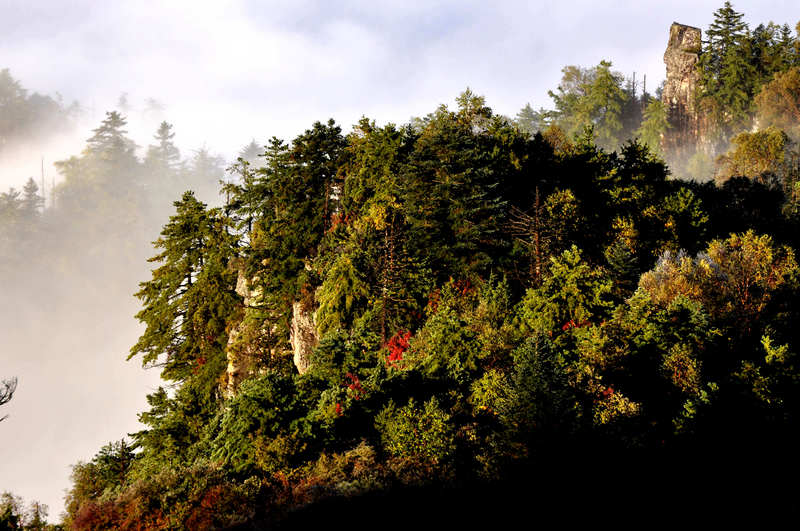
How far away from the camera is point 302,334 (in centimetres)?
3312

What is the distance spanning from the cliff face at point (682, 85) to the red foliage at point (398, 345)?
6753 cm

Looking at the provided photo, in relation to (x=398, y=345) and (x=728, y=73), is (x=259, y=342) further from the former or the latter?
(x=728, y=73)

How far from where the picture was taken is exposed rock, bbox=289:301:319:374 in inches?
1280

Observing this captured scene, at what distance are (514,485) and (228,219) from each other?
28.2 metres

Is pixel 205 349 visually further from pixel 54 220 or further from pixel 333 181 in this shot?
pixel 54 220

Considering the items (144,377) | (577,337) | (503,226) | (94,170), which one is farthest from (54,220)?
(577,337)

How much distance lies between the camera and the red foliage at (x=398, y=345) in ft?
87.4

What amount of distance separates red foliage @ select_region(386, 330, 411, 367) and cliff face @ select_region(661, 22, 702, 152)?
6753 centimetres

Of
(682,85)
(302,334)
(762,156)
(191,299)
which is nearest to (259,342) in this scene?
(302,334)

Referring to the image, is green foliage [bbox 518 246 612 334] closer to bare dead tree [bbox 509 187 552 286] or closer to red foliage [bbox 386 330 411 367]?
bare dead tree [bbox 509 187 552 286]

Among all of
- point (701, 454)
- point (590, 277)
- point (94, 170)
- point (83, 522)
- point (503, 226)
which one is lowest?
point (701, 454)

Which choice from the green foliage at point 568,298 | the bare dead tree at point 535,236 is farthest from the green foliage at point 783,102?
the green foliage at point 568,298

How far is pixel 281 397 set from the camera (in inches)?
719

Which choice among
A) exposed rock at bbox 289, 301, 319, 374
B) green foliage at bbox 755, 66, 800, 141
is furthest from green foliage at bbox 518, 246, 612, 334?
green foliage at bbox 755, 66, 800, 141
